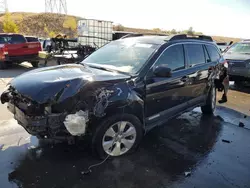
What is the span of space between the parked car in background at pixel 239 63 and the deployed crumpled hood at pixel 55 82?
753 centimetres

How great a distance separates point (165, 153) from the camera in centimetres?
393

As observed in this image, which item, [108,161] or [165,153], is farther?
[165,153]

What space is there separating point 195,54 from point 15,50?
10.4 m

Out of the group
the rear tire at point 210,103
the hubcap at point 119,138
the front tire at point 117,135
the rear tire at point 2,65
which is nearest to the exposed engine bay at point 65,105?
the front tire at point 117,135

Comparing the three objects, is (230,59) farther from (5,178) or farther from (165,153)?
(5,178)

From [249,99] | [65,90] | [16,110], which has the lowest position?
[249,99]

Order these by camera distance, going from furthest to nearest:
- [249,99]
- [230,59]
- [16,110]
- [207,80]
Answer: [230,59] → [249,99] → [207,80] → [16,110]

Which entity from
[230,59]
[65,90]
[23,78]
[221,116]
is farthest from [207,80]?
[230,59]

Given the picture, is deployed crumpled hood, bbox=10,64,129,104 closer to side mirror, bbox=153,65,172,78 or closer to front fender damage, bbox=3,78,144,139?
front fender damage, bbox=3,78,144,139

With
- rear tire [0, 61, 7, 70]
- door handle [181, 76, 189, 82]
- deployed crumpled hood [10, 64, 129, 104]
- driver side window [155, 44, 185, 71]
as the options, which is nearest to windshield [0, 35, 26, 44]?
rear tire [0, 61, 7, 70]

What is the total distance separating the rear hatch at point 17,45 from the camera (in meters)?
12.1

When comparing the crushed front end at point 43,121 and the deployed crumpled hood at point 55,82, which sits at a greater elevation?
the deployed crumpled hood at point 55,82

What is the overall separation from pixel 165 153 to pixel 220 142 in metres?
1.30

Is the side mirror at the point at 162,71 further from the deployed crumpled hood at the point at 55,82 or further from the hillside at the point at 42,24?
the hillside at the point at 42,24
